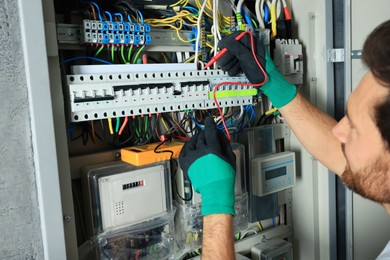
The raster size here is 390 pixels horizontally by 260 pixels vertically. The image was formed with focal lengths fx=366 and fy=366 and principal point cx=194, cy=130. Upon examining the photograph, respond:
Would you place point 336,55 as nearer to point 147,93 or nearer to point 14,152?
point 147,93

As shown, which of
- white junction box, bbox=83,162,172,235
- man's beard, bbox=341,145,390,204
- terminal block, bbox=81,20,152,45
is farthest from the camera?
white junction box, bbox=83,162,172,235

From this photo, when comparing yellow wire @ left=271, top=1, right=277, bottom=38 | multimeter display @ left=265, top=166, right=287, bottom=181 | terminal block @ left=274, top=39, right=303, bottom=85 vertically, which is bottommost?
multimeter display @ left=265, top=166, right=287, bottom=181

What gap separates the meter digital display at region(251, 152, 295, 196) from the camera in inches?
58.0

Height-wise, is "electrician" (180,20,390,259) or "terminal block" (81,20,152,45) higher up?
"terminal block" (81,20,152,45)

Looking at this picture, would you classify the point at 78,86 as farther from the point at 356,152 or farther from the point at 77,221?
the point at 356,152

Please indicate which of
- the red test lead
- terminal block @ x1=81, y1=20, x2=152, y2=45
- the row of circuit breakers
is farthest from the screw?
the red test lead

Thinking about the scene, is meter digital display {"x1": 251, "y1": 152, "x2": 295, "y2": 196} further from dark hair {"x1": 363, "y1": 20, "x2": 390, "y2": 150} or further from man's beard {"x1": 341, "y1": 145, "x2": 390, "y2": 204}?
dark hair {"x1": 363, "y1": 20, "x2": 390, "y2": 150}

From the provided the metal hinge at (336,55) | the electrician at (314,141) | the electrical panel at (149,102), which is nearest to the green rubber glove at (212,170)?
the electrician at (314,141)

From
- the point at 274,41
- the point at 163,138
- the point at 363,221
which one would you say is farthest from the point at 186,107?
the point at 363,221

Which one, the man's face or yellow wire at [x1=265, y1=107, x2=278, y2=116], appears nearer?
the man's face

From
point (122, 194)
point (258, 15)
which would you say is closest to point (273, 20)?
point (258, 15)

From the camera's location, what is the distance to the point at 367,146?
3.01ft

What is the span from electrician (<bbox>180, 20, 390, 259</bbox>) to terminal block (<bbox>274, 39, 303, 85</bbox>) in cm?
22

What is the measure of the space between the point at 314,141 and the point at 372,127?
0.47m
